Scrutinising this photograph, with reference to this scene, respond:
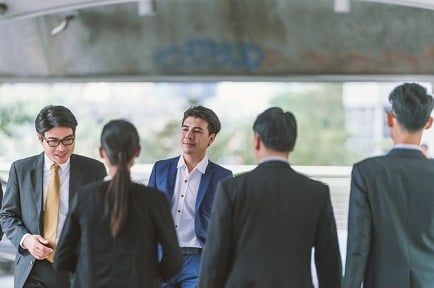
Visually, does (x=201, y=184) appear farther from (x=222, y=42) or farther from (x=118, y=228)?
(x=222, y=42)

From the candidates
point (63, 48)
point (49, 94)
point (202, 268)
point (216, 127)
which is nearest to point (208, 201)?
point (216, 127)

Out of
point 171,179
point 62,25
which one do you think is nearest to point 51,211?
point 171,179

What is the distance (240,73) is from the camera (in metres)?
9.16

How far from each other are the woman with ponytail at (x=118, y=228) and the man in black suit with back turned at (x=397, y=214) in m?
0.88

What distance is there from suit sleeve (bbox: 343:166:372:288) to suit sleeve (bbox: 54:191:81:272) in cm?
125

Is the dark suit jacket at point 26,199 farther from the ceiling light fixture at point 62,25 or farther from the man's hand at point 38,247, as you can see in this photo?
the ceiling light fixture at point 62,25

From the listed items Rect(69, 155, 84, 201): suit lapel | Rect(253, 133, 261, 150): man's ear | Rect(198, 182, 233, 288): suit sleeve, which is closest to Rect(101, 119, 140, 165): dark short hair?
Rect(198, 182, 233, 288): suit sleeve

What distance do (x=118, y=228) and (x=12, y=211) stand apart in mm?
1243

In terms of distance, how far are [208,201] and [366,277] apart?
110 cm

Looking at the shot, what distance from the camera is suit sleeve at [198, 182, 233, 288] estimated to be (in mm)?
3086

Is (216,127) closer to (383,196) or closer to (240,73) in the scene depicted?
(383,196)

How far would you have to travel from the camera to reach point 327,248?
319 cm

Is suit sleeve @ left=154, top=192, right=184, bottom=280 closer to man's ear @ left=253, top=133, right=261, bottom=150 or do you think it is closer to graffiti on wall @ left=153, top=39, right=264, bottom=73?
man's ear @ left=253, top=133, right=261, bottom=150

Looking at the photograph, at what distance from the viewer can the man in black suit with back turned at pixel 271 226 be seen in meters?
3.09
